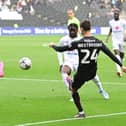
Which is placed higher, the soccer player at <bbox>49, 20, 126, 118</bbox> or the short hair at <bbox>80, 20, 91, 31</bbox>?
the short hair at <bbox>80, 20, 91, 31</bbox>

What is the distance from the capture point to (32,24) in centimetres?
5134

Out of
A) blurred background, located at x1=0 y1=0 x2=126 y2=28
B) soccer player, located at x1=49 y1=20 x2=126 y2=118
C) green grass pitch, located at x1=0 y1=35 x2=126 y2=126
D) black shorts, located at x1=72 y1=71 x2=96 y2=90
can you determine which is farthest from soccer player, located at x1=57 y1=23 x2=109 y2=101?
blurred background, located at x1=0 y1=0 x2=126 y2=28

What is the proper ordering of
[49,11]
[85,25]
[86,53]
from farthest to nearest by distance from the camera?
1. [49,11]
2. [86,53]
3. [85,25]

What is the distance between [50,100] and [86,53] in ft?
10.7

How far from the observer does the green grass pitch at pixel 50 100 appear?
12.5 meters

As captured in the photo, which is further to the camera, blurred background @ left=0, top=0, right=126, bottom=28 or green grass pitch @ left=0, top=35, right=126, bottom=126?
blurred background @ left=0, top=0, right=126, bottom=28

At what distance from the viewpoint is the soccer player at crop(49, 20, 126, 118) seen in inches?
485

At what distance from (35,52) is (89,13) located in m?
23.2

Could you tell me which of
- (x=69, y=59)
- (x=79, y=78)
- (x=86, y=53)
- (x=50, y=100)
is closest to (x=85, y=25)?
(x=86, y=53)

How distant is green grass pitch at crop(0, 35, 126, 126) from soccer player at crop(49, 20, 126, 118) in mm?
731

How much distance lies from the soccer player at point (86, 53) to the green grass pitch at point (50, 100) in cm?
73

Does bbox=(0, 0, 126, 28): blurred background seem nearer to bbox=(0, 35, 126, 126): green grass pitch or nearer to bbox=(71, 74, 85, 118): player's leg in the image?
bbox=(0, 35, 126, 126): green grass pitch

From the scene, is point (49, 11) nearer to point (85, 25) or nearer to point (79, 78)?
point (79, 78)

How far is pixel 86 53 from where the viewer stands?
12.5 meters
